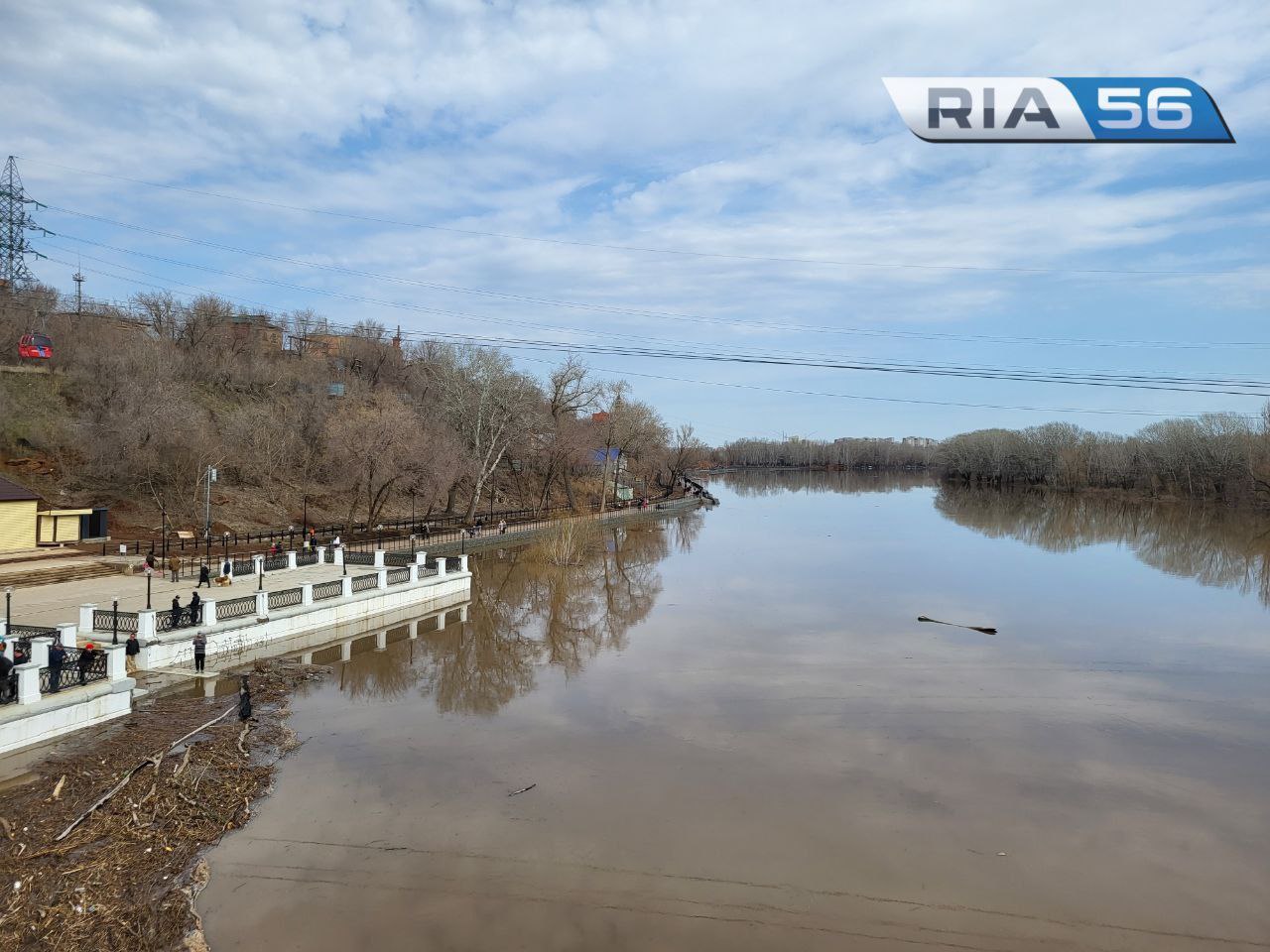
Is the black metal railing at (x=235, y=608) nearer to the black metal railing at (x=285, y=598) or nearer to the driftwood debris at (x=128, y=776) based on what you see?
the black metal railing at (x=285, y=598)

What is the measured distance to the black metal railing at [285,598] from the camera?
22375mm

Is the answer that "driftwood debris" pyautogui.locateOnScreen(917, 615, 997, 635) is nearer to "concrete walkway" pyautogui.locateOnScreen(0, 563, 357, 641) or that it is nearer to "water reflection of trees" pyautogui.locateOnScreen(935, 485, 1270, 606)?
"water reflection of trees" pyautogui.locateOnScreen(935, 485, 1270, 606)

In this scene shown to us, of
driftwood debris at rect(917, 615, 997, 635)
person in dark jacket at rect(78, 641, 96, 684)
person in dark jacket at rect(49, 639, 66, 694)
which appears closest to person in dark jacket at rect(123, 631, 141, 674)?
person in dark jacket at rect(78, 641, 96, 684)

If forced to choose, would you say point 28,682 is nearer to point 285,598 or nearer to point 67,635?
point 67,635

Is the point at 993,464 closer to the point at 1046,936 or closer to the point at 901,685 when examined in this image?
the point at 901,685

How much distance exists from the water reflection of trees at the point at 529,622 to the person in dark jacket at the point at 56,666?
7.27 meters

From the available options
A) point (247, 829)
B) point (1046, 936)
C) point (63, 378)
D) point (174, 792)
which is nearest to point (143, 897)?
point (247, 829)

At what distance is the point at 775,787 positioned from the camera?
44.3 ft

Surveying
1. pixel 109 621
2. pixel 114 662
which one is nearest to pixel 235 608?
pixel 109 621

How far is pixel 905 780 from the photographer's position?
1384cm

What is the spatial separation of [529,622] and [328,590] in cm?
681

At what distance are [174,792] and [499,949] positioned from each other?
6.44 meters

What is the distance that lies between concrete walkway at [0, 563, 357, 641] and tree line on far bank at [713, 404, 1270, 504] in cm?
9314

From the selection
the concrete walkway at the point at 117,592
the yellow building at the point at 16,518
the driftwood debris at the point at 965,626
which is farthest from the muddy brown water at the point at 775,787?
the yellow building at the point at 16,518
